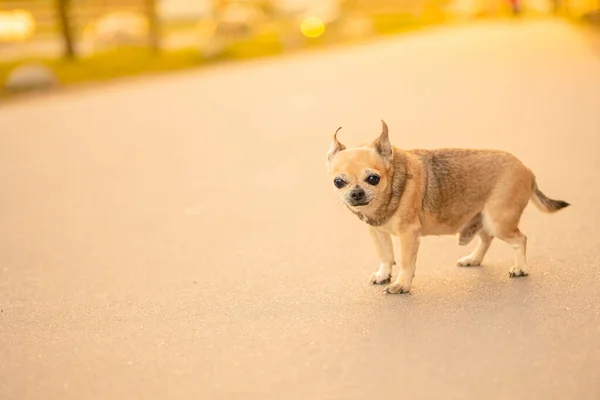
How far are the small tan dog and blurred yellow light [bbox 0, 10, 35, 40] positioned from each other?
3487cm

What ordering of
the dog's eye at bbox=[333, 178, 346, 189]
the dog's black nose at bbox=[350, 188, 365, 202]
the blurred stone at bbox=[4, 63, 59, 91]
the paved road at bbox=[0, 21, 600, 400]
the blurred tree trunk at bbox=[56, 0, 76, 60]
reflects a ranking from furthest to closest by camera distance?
the blurred tree trunk at bbox=[56, 0, 76, 60], the blurred stone at bbox=[4, 63, 59, 91], the dog's eye at bbox=[333, 178, 346, 189], the dog's black nose at bbox=[350, 188, 365, 202], the paved road at bbox=[0, 21, 600, 400]

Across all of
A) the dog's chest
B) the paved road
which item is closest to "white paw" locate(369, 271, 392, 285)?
the paved road

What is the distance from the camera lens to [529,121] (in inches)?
591

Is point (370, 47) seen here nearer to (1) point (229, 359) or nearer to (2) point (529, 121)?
(2) point (529, 121)

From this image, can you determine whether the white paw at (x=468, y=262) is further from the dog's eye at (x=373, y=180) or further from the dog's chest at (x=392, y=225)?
the dog's eye at (x=373, y=180)

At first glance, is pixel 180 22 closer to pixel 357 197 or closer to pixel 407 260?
pixel 407 260

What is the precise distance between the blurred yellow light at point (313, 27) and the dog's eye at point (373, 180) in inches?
1133

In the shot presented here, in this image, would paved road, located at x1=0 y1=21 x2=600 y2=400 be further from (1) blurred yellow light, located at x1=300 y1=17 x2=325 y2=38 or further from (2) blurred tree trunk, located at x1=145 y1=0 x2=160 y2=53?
(1) blurred yellow light, located at x1=300 y1=17 x2=325 y2=38

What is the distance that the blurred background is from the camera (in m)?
27.2

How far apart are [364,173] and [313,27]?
29679 millimetres

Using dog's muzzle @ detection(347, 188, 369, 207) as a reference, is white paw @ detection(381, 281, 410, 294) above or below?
below


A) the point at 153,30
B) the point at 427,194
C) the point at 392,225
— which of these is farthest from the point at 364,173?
the point at 153,30

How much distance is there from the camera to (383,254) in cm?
717

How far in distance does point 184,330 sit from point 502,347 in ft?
6.76
